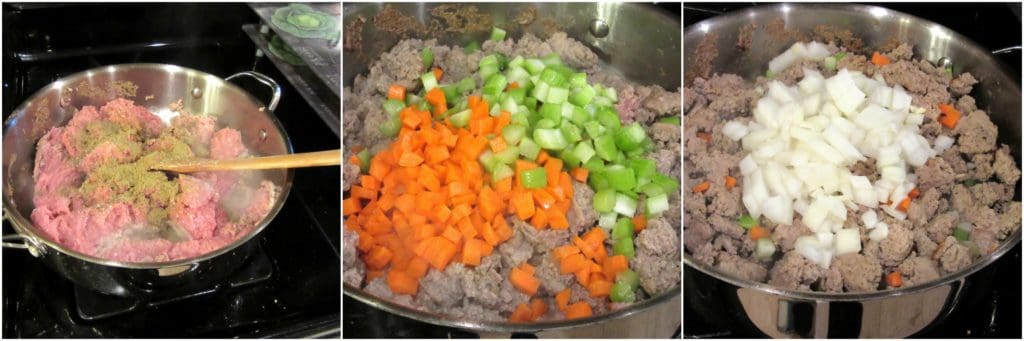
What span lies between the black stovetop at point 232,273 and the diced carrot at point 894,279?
0.97 metres

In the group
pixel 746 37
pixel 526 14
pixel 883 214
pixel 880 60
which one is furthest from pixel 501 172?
pixel 880 60

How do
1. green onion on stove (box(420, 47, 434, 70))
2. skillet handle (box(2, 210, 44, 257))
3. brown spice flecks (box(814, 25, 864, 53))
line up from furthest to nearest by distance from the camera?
brown spice flecks (box(814, 25, 864, 53)), green onion on stove (box(420, 47, 434, 70)), skillet handle (box(2, 210, 44, 257))

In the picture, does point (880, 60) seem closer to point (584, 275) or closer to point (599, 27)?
point (599, 27)

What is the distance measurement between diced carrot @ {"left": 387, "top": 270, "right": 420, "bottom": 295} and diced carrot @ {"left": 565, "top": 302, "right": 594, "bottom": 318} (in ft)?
0.85

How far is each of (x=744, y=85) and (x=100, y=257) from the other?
47.3 inches

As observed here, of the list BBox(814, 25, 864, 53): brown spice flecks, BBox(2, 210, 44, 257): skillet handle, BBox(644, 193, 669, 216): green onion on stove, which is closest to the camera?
BBox(2, 210, 44, 257): skillet handle

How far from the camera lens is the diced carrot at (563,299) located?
177 centimetres

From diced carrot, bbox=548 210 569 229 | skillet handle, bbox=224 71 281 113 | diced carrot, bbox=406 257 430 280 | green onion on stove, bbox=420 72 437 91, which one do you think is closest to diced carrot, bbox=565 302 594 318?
diced carrot, bbox=548 210 569 229

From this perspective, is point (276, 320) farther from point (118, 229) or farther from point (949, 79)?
point (949, 79)

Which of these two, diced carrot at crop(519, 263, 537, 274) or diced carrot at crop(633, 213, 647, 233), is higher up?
diced carrot at crop(633, 213, 647, 233)

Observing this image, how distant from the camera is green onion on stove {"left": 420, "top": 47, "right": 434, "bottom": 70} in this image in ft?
6.42

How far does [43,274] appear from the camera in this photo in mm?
1840

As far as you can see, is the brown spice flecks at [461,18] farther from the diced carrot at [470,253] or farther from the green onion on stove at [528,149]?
the diced carrot at [470,253]

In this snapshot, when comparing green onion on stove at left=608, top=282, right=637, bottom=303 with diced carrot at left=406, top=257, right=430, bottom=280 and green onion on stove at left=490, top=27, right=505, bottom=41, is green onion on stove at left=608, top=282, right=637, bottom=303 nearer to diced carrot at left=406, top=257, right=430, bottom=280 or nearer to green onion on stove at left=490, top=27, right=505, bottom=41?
diced carrot at left=406, top=257, right=430, bottom=280
